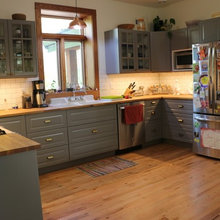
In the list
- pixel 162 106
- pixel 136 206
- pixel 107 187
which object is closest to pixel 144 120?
pixel 162 106

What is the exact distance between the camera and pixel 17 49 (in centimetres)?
412

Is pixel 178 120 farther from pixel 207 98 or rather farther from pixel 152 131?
pixel 207 98

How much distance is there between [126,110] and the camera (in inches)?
189

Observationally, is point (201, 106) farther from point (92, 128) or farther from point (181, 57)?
point (92, 128)

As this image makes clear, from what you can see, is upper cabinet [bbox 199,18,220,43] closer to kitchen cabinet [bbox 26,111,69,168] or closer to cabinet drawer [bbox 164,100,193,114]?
cabinet drawer [bbox 164,100,193,114]

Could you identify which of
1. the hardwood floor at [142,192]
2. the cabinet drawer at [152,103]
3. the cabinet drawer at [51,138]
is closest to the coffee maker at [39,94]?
the cabinet drawer at [51,138]

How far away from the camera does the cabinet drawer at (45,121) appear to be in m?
3.91

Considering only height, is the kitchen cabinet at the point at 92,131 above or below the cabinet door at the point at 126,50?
below

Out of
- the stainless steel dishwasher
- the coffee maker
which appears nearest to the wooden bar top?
the coffee maker

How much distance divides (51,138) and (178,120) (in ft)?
7.58

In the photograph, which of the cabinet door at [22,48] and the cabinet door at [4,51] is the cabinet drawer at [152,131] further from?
the cabinet door at [4,51]

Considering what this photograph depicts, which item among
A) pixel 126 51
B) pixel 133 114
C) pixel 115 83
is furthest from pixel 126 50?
pixel 133 114

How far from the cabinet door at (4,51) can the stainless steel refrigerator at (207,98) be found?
2762 mm

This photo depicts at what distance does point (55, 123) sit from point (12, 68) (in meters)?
0.99
